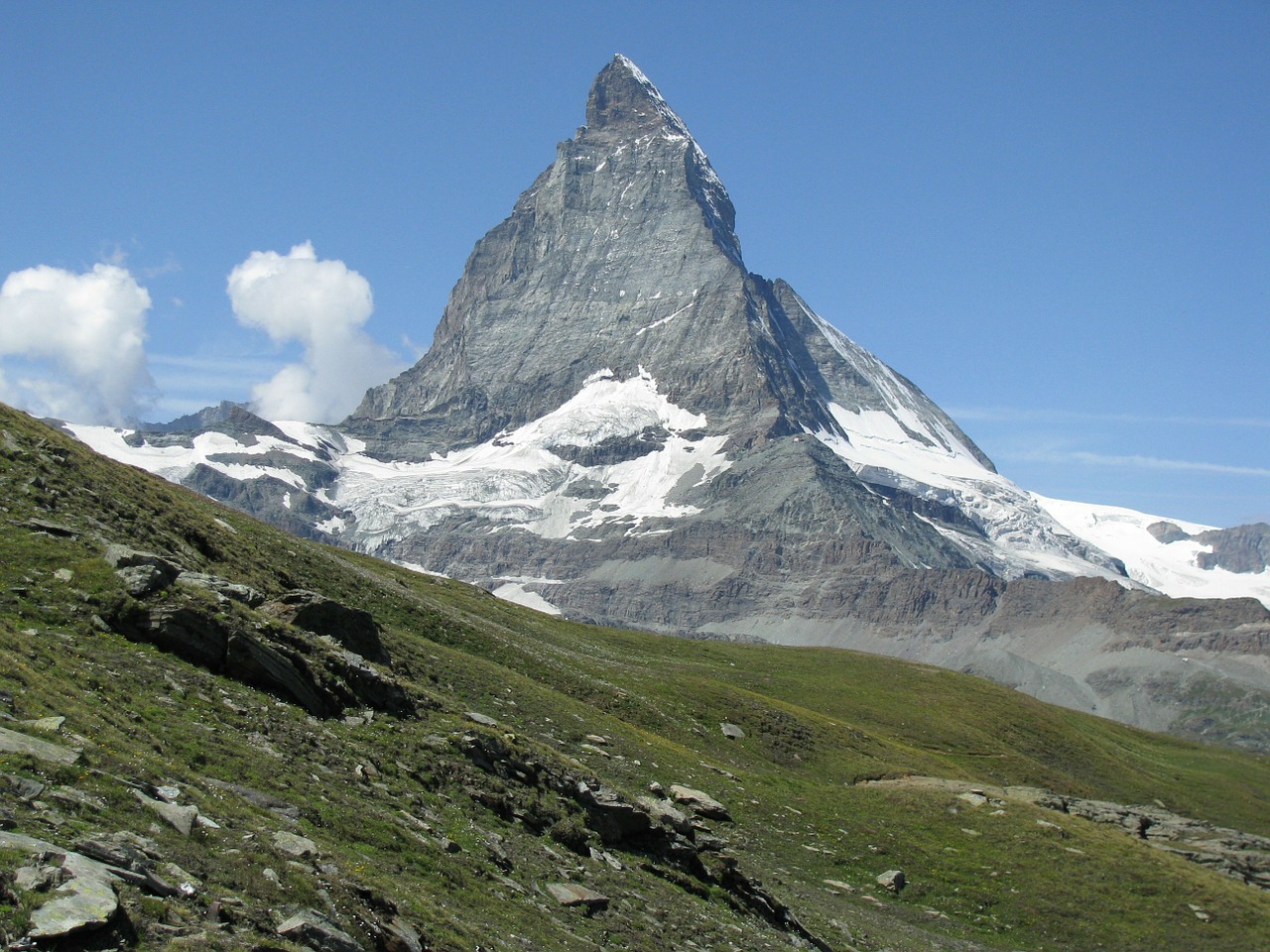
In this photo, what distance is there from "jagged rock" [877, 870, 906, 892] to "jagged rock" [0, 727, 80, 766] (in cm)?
3714

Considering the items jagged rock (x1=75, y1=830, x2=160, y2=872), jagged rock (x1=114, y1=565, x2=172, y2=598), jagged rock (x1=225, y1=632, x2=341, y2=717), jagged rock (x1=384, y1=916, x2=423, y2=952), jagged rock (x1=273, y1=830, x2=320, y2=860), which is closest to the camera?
jagged rock (x1=75, y1=830, x2=160, y2=872)

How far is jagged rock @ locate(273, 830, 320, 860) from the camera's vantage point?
19856 millimetres

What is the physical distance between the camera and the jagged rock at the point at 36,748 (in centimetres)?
1897

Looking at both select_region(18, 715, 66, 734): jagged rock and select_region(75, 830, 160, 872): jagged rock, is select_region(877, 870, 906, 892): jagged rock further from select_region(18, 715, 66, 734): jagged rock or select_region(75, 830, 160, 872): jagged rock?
select_region(75, 830, 160, 872): jagged rock

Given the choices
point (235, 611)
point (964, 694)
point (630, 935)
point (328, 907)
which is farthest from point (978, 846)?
point (964, 694)

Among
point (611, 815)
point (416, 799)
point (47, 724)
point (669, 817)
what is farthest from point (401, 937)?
point (669, 817)

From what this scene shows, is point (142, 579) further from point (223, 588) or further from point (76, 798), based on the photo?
point (76, 798)

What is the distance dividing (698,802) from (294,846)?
2715 centimetres

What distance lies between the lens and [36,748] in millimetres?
19359

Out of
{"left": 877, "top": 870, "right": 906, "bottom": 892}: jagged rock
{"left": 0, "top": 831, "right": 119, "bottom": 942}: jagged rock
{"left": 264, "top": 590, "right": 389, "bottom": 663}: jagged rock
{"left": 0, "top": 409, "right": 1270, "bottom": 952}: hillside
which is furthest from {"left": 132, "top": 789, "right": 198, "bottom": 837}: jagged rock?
{"left": 877, "top": 870, "right": 906, "bottom": 892}: jagged rock

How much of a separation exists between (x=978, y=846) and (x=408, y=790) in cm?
3596

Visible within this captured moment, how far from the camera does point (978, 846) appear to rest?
178ft

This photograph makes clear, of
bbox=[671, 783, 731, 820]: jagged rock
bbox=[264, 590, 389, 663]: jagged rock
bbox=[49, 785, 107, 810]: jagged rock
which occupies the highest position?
bbox=[264, 590, 389, 663]: jagged rock

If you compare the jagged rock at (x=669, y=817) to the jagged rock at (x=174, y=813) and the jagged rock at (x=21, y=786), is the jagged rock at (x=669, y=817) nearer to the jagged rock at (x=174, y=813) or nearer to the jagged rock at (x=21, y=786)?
the jagged rock at (x=174, y=813)
